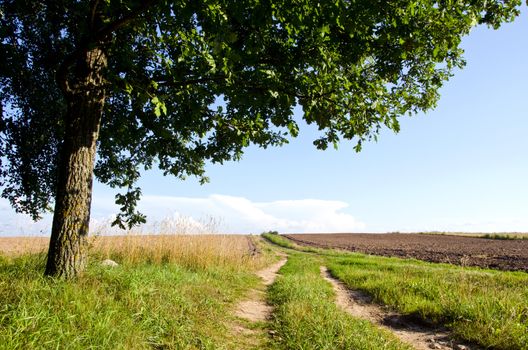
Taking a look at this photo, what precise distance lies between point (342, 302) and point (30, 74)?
11.0m

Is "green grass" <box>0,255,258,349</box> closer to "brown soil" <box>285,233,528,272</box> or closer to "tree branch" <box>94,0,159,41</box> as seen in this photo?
"tree branch" <box>94,0,159,41</box>

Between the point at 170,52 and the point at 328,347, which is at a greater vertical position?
the point at 170,52

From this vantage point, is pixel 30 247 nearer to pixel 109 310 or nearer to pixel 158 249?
pixel 158 249

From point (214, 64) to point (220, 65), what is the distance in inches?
30.3

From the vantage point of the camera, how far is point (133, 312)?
562 centimetres

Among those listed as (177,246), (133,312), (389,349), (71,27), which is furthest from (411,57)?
(177,246)

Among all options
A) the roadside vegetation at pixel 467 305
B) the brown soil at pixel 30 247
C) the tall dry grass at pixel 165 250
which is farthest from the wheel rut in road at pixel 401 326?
the brown soil at pixel 30 247

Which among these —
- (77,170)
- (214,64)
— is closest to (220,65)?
(214,64)

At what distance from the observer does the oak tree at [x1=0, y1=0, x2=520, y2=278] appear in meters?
6.00

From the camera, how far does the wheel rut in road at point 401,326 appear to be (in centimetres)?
611

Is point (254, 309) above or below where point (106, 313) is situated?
below

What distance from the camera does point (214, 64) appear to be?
5898 mm

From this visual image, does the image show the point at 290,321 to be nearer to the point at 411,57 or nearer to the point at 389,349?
the point at 389,349

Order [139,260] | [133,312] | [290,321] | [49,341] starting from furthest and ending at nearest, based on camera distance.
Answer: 1. [139,260]
2. [290,321]
3. [133,312]
4. [49,341]
